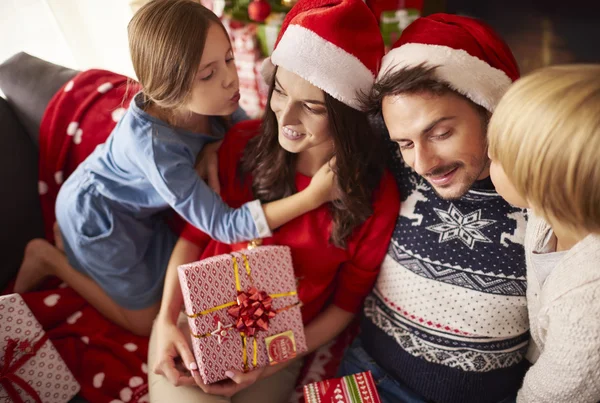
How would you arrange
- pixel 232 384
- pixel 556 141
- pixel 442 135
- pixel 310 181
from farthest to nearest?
pixel 310 181 → pixel 232 384 → pixel 442 135 → pixel 556 141

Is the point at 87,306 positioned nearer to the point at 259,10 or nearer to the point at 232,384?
the point at 232,384

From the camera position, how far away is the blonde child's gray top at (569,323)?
812mm

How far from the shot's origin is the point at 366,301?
1.36m

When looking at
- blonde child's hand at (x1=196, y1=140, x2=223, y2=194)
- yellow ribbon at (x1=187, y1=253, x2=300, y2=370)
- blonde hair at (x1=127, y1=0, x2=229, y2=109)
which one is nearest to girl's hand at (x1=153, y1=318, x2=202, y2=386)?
yellow ribbon at (x1=187, y1=253, x2=300, y2=370)

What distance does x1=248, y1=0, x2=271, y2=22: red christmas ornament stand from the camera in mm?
2223

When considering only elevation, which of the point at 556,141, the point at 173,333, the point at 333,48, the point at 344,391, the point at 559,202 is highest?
the point at 333,48

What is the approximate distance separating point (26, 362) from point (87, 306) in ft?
1.16

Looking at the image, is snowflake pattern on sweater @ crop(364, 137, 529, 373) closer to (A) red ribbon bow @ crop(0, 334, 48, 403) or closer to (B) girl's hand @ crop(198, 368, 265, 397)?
(B) girl's hand @ crop(198, 368, 265, 397)

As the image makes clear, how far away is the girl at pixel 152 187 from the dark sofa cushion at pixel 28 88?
295 mm

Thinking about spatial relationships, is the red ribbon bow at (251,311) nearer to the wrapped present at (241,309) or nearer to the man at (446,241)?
the wrapped present at (241,309)

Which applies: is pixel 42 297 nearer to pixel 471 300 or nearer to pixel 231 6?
pixel 471 300

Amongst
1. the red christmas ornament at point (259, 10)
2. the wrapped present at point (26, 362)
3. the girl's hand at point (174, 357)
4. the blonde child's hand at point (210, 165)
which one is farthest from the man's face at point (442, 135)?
the red christmas ornament at point (259, 10)

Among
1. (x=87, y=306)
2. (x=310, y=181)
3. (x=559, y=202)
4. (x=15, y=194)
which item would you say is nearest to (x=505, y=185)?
(x=559, y=202)

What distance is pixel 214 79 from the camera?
122cm
